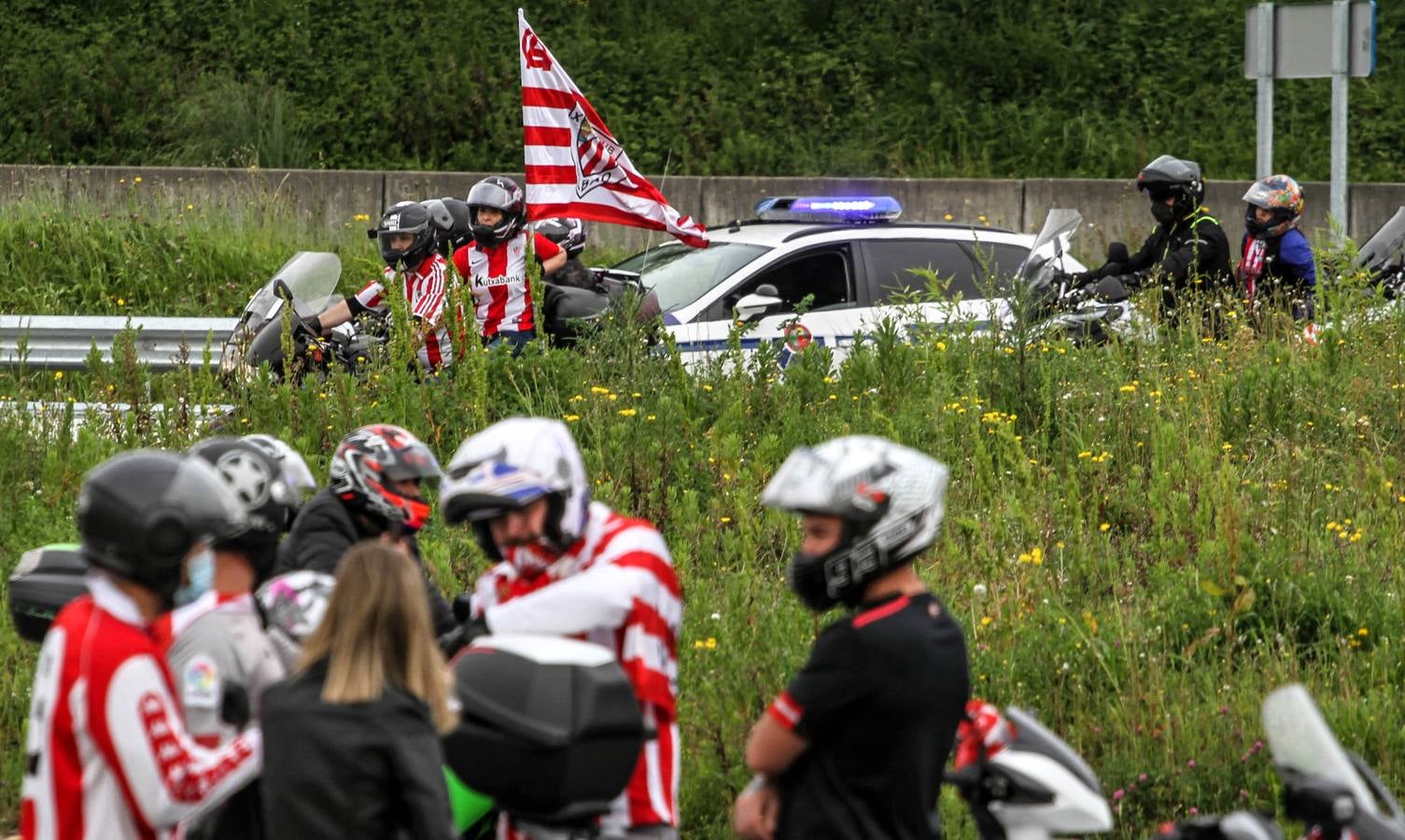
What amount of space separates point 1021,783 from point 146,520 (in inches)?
69.7

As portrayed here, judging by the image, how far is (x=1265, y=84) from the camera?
48.3 feet

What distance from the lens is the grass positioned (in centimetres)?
660

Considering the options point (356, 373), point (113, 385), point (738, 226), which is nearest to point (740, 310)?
point (738, 226)

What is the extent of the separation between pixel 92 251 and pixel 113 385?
602 centimetres

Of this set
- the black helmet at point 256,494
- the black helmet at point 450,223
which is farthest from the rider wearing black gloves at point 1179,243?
the black helmet at point 256,494

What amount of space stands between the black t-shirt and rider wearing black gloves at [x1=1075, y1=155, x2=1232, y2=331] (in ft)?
26.4

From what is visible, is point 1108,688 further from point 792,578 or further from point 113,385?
point 113,385

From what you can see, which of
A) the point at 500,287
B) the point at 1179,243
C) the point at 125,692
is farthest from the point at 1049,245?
the point at 125,692

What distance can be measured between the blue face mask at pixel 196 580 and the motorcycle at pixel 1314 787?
1999 millimetres

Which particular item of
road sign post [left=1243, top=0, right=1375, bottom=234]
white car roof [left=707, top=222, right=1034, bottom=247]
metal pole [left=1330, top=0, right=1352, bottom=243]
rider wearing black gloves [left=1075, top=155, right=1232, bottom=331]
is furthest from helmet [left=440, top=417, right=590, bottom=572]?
road sign post [left=1243, top=0, right=1375, bottom=234]

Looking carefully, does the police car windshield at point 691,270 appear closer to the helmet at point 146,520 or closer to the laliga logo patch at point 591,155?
the laliga logo patch at point 591,155

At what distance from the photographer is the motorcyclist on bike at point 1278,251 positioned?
38.8 ft

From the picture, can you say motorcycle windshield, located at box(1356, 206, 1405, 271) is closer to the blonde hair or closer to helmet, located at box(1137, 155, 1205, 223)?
helmet, located at box(1137, 155, 1205, 223)

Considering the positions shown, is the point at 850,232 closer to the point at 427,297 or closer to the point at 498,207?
the point at 498,207
